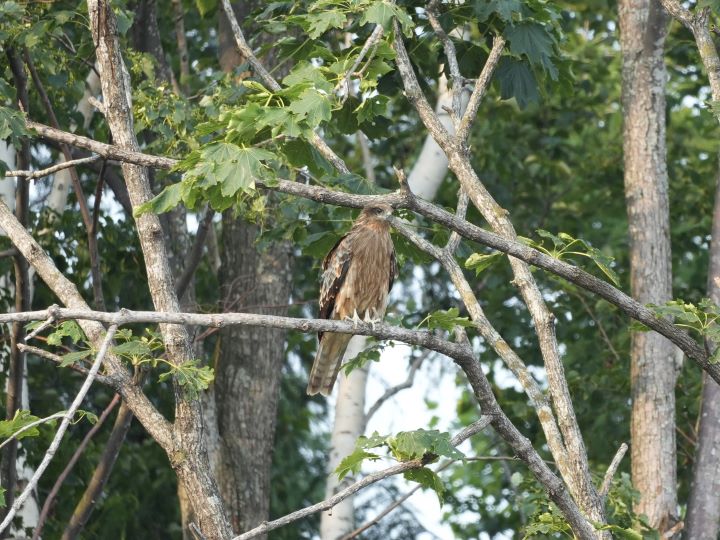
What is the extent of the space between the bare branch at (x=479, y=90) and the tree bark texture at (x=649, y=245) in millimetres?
1616

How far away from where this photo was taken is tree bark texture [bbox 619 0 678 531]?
747cm

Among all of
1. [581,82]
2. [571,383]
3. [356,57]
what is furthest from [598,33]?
[356,57]

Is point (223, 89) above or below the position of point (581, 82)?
below

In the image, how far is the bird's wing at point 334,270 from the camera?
7433 mm

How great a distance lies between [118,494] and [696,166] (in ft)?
21.4

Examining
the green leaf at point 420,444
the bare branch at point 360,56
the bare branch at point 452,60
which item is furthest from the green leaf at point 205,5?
the green leaf at point 420,444

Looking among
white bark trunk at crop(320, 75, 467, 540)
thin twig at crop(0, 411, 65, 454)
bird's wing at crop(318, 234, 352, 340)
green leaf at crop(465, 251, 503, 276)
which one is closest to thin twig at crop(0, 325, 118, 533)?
thin twig at crop(0, 411, 65, 454)

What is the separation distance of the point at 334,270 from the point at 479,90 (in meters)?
1.57

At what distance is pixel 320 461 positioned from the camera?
11883 millimetres

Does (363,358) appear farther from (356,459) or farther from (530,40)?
(530,40)

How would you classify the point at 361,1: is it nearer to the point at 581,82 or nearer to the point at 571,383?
the point at 571,383

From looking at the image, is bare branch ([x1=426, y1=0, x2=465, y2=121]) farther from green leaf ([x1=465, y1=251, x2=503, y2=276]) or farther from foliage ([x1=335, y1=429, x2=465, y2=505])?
foliage ([x1=335, y1=429, x2=465, y2=505])

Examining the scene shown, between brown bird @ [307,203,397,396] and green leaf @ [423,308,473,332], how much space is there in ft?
5.86

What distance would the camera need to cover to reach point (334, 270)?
7.53m
